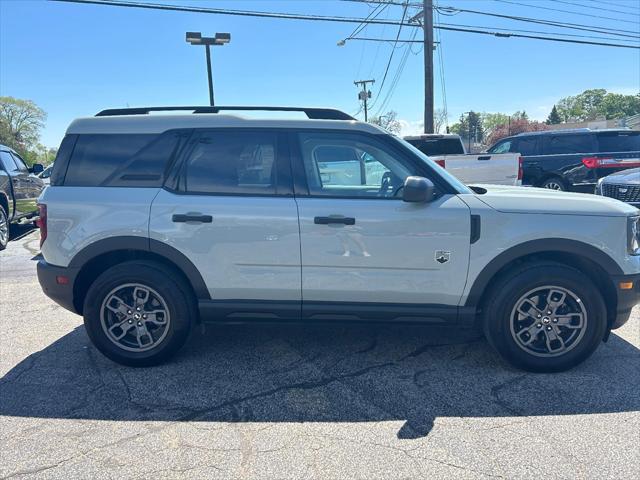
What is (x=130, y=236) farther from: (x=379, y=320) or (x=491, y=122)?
(x=491, y=122)

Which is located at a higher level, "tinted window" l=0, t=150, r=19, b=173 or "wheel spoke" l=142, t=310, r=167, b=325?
"tinted window" l=0, t=150, r=19, b=173

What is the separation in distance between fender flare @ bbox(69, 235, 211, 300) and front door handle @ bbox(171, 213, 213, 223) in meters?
0.23

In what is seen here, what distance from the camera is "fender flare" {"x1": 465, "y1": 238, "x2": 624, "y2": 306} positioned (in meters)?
3.22

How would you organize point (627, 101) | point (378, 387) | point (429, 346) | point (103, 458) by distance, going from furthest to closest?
point (627, 101) → point (429, 346) → point (378, 387) → point (103, 458)

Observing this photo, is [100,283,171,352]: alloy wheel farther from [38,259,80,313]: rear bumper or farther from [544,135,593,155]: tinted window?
[544,135,593,155]: tinted window

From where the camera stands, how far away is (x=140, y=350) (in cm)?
354

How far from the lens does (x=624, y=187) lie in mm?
7559

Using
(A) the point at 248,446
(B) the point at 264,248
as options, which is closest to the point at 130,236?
(B) the point at 264,248

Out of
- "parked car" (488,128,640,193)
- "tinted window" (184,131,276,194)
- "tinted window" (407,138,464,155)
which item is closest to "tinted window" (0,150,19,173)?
"tinted window" (184,131,276,194)

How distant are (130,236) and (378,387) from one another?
2165mm

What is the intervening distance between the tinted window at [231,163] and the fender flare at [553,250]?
5.78ft

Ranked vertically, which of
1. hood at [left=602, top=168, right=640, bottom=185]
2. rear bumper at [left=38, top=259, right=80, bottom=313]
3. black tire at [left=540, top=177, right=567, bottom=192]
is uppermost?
hood at [left=602, top=168, right=640, bottom=185]

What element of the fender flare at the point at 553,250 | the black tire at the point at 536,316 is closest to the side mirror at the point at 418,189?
the fender flare at the point at 553,250

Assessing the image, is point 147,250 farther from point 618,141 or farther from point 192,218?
point 618,141
